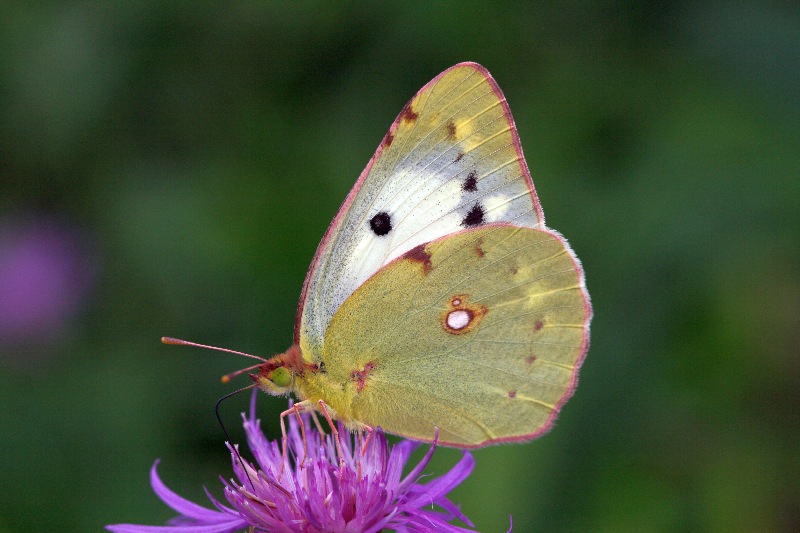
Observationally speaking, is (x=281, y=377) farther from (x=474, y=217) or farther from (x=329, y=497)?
(x=474, y=217)

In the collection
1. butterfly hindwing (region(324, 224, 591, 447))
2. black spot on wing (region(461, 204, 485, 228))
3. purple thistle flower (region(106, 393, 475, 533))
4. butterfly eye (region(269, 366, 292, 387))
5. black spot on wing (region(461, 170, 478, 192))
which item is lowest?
purple thistle flower (region(106, 393, 475, 533))

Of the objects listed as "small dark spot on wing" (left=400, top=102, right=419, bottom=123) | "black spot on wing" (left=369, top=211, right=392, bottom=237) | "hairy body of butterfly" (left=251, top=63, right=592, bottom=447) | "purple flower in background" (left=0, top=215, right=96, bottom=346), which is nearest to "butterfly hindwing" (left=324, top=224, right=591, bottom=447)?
"hairy body of butterfly" (left=251, top=63, right=592, bottom=447)

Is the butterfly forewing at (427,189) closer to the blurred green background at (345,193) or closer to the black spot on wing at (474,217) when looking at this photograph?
the black spot on wing at (474,217)

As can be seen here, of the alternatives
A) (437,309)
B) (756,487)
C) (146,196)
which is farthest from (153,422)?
→ (756,487)

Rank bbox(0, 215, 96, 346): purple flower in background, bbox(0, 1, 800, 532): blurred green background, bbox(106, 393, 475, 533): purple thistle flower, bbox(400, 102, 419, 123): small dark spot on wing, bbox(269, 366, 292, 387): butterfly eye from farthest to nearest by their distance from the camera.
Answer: bbox(0, 215, 96, 346): purple flower in background → bbox(0, 1, 800, 532): blurred green background → bbox(400, 102, 419, 123): small dark spot on wing → bbox(269, 366, 292, 387): butterfly eye → bbox(106, 393, 475, 533): purple thistle flower

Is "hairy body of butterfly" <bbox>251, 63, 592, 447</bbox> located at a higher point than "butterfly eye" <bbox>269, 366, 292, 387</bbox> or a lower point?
higher

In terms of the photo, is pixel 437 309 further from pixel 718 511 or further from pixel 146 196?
pixel 146 196

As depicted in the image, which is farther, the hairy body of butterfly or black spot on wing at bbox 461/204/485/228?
black spot on wing at bbox 461/204/485/228

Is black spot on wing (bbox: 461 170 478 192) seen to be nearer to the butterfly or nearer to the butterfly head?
the butterfly
